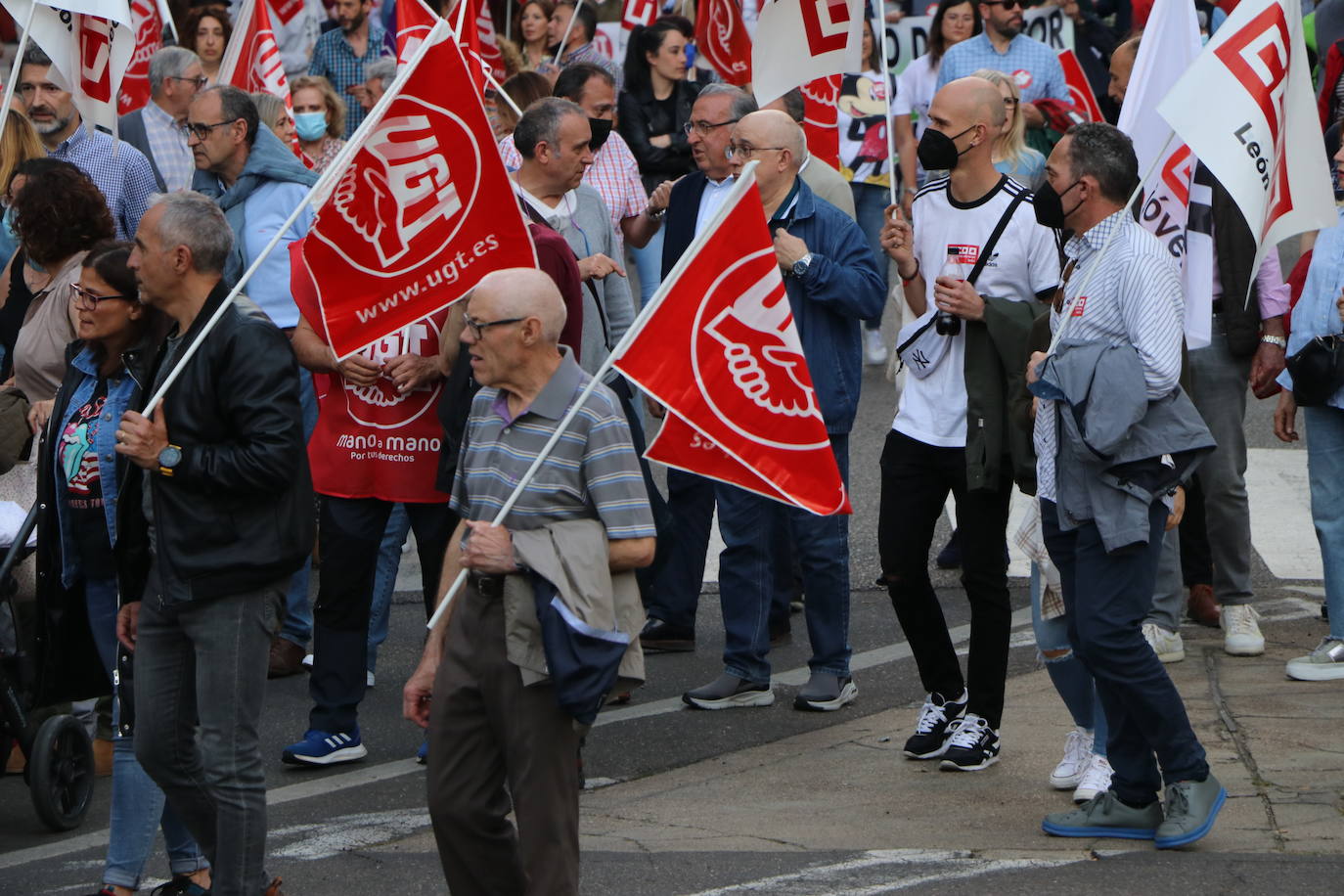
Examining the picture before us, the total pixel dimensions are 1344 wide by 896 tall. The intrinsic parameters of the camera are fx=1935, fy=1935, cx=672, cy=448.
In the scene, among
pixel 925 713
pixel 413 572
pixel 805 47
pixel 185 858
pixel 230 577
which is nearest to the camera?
pixel 230 577

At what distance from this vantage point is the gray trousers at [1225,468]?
7809mm

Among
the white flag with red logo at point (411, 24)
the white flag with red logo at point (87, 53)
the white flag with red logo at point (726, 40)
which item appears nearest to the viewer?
the white flag with red logo at point (411, 24)

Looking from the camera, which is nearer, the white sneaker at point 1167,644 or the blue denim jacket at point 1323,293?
the blue denim jacket at point 1323,293

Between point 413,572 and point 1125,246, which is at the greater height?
point 1125,246

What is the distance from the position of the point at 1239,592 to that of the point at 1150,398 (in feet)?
8.54

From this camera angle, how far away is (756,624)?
740cm

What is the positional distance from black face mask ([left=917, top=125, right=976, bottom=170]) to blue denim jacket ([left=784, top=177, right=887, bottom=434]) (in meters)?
0.77

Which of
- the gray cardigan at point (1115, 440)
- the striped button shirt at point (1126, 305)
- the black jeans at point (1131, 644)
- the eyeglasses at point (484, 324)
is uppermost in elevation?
the eyeglasses at point (484, 324)

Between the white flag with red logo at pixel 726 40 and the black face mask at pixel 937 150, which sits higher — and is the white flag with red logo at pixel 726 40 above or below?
above

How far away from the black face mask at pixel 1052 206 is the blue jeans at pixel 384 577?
2.95 metres

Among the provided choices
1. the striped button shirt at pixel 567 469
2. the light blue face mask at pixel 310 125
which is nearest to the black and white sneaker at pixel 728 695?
the striped button shirt at pixel 567 469

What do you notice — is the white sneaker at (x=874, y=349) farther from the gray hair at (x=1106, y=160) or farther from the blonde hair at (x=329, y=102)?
the gray hair at (x=1106, y=160)

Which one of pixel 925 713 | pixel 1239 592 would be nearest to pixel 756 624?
pixel 925 713

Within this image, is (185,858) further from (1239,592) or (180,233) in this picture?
(1239,592)
